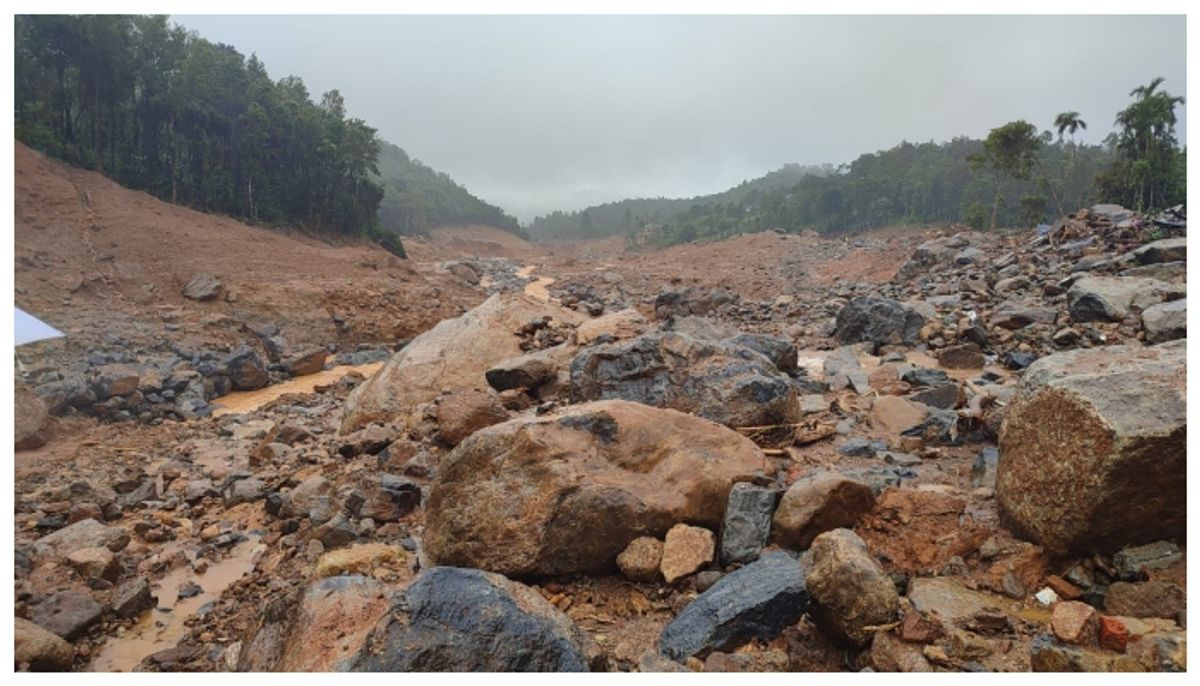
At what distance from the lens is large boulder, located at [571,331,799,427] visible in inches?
211

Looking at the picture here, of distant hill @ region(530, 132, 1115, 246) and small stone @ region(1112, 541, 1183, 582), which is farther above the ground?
distant hill @ region(530, 132, 1115, 246)

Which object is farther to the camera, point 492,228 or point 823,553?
point 492,228

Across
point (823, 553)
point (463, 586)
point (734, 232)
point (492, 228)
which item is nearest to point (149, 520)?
point (463, 586)

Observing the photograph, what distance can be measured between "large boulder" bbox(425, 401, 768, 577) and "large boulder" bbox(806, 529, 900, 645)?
40.6 inches

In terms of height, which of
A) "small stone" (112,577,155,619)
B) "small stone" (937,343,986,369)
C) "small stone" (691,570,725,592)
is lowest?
"small stone" (112,577,155,619)

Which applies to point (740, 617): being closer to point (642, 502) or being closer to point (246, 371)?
point (642, 502)

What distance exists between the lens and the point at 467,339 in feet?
28.6

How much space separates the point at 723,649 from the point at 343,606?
1669mm

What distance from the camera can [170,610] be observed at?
14.0 feet

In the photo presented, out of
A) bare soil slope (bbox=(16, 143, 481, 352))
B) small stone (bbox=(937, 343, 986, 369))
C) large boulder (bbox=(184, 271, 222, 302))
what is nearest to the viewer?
small stone (bbox=(937, 343, 986, 369))

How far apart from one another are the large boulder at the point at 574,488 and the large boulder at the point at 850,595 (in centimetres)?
103

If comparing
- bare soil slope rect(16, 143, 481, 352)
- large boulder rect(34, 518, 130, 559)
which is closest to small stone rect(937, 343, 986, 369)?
large boulder rect(34, 518, 130, 559)

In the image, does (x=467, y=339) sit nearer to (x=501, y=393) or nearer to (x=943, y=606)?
(x=501, y=393)

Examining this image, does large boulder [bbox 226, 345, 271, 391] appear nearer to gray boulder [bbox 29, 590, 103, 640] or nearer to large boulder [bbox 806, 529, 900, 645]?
gray boulder [bbox 29, 590, 103, 640]
